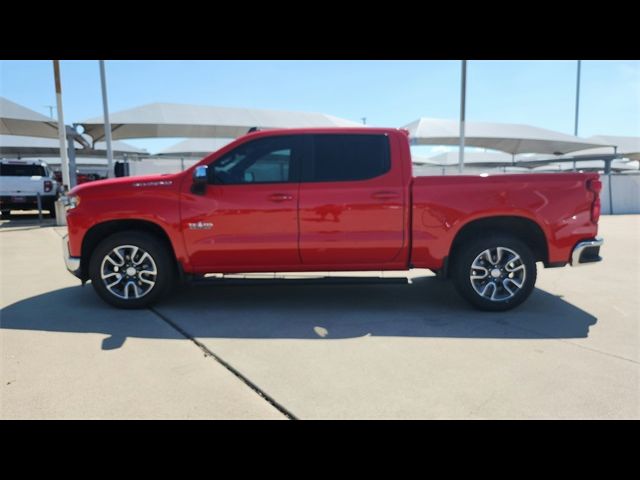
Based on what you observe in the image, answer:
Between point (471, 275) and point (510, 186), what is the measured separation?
999mm

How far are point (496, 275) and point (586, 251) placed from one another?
0.96 metres

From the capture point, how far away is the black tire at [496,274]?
4.38 metres

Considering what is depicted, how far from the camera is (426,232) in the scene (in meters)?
4.43

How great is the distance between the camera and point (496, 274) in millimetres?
4414

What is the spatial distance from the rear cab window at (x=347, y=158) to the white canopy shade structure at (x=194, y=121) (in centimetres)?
1260

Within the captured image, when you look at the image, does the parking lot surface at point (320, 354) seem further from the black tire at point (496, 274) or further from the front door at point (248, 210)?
the front door at point (248, 210)

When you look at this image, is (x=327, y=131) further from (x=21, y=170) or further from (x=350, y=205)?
(x=21, y=170)

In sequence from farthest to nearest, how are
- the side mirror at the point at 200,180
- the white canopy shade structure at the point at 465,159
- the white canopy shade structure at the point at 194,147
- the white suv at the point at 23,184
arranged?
the white canopy shade structure at the point at 465,159 < the white canopy shade structure at the point at 194,147 < the white suv at the point at 23,184 < the side mirror at the point at 200,180

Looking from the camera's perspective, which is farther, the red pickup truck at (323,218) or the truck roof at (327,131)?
the truck roof at (327,131)

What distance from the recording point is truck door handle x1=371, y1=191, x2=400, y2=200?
4.39 m

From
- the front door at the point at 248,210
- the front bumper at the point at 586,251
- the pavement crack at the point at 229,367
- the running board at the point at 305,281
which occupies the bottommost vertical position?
the pavement crack at the point at 229,367

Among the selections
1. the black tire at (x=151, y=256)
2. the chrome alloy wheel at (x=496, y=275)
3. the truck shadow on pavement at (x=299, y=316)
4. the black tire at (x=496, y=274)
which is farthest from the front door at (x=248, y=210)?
the chrome alloy wheel at (x=496, y=275)

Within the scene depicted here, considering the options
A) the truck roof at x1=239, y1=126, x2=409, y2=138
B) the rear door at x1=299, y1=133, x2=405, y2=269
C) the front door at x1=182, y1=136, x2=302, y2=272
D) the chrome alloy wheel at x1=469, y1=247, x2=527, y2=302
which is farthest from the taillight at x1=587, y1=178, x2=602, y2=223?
the front door at x1=182, y1=136, x2=302, y2=272

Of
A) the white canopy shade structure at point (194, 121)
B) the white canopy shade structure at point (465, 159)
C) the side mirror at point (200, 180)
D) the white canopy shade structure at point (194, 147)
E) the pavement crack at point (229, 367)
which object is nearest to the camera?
the pavement crack at point (229, 367)
